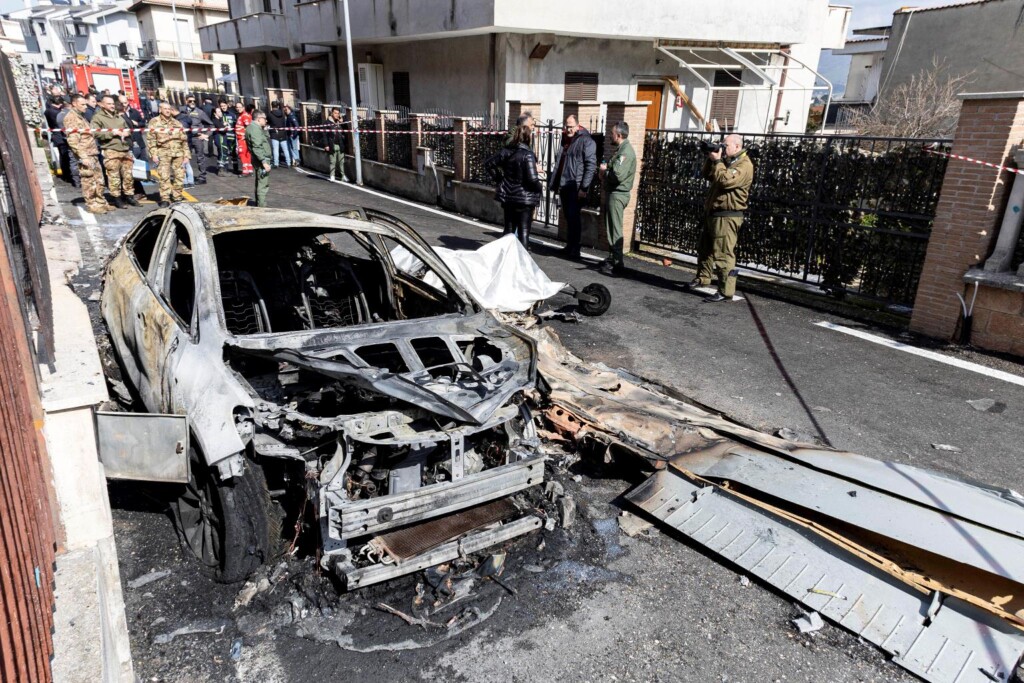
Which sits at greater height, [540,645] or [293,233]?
[293,233]

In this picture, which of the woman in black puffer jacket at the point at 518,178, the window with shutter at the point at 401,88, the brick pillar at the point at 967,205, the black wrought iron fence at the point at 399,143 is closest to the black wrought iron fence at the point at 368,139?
the black wrought iron fence at the point at 399,143

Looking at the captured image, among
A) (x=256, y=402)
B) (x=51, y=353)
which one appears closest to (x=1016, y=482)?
(x=256, y=402)

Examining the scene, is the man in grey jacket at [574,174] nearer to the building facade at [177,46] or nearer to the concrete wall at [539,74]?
the concrete wall at [539,74]

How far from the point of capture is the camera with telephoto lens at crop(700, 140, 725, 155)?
849 centimetres

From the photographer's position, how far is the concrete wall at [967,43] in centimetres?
1891

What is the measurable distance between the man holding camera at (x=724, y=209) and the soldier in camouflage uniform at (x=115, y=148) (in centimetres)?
1037

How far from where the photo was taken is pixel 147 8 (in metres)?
47.9

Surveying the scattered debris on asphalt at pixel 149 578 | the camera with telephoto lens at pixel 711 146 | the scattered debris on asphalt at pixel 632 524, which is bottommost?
the scattered debris on asphalt at pixel 632 524

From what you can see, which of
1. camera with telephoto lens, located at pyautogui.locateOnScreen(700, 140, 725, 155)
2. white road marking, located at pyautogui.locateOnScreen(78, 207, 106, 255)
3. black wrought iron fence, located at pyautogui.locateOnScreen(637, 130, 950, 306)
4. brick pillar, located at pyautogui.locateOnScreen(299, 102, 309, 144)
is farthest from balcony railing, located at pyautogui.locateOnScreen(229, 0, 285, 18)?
black wrought iron fence, located at pyautogui.locateOnScreen(637, 130, 950, 306)

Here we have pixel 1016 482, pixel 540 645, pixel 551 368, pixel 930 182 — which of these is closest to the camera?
pixel 540 645

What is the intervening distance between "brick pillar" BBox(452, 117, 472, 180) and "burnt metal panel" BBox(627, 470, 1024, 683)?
10509 mm

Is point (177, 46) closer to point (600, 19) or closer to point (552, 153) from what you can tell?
point (600, 19)

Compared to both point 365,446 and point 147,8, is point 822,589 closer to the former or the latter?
point 365,446

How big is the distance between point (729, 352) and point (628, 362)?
119cm
